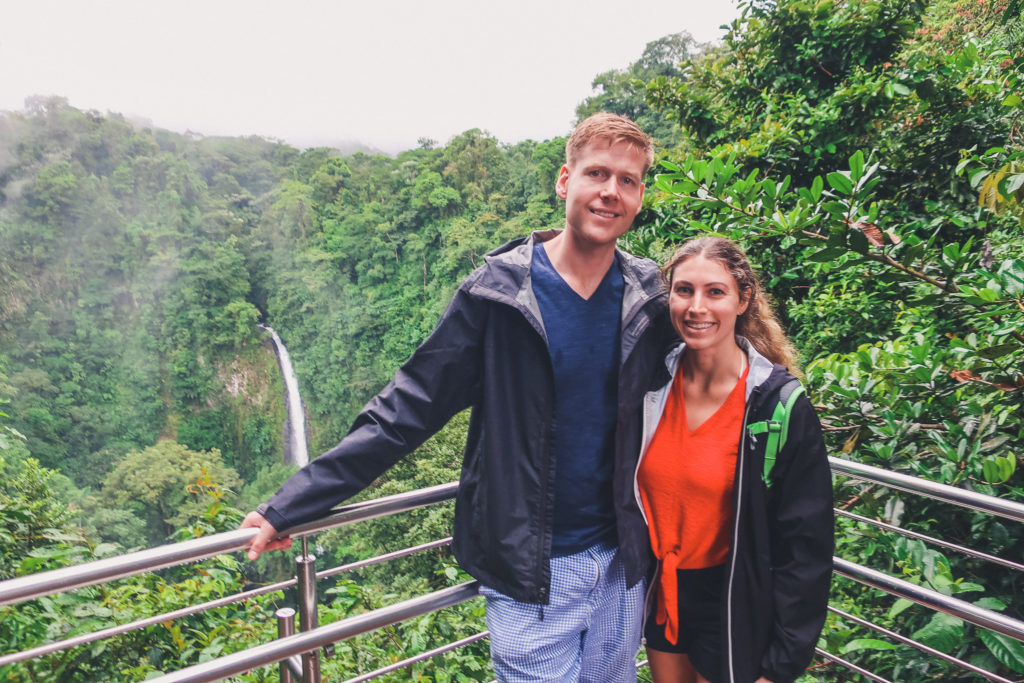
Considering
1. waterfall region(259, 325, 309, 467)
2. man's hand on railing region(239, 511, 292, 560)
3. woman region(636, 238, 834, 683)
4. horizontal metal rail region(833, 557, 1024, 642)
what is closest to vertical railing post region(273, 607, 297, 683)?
man's hand on railing region(239, 511, 292, 560)

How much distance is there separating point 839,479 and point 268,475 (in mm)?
30474

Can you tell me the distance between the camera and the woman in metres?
1.04

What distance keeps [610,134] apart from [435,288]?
2983 cm

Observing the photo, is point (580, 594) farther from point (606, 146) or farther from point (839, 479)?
point (839, 479)

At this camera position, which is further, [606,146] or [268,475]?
[268,475]

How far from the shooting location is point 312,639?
3.66 ft

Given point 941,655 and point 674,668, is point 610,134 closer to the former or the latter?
point 674,668

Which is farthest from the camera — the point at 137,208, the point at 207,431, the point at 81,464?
the point at 137,208

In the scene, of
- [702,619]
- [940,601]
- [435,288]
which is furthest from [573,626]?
[435,288]

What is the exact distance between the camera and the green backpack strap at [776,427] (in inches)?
40.6

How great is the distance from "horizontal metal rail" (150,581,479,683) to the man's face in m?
0.73

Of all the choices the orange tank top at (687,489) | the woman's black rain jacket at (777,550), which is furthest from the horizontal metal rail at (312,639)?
the woman's black rain jacket at (777,550)

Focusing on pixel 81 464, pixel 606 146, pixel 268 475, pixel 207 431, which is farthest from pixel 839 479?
pixel 207 431

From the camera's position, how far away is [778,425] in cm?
103
